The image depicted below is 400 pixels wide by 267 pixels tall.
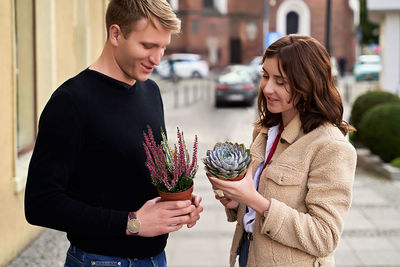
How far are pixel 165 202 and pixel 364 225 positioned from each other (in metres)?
5.91

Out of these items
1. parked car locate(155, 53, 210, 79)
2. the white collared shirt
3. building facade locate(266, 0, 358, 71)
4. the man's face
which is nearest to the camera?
the man's face

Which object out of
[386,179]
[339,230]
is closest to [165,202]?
[339,230]

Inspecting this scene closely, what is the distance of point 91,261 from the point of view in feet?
7.77

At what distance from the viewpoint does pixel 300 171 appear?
97.8 inches

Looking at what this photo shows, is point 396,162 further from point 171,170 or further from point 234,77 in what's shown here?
point 234,77

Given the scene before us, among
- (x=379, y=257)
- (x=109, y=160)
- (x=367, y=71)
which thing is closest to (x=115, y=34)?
(x=109, y=160)

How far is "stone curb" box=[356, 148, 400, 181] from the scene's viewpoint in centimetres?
1059

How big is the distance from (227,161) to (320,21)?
55.8 meters

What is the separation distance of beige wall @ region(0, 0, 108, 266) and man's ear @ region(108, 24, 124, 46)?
11.5 ft

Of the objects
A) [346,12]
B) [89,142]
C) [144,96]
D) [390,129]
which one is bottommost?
[390,129]

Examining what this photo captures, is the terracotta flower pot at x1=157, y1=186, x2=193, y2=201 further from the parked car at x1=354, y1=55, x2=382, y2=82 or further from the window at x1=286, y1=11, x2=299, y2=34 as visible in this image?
the window at x1=286, y1=11, x2=299, y2=34

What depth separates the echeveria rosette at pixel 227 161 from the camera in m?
2.25

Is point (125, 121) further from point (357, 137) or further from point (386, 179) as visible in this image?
point (357, 137)

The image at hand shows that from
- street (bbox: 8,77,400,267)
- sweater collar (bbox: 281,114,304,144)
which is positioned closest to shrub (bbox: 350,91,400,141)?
street (bbox: 8,77,400,267)
